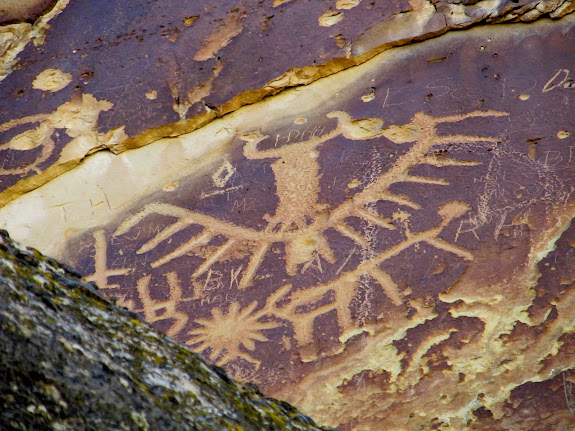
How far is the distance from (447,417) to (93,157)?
1992 mm

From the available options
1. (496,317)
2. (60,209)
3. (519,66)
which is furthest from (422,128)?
(60,209)

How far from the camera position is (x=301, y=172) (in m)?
2.53

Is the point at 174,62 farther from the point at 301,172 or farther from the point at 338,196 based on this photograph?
the point at 338,196

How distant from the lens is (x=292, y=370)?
246 cm

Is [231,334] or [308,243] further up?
[308,243]

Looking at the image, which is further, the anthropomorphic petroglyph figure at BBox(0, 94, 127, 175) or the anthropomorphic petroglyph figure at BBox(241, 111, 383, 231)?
the anthropomorphic petroglyph figure at BBox(0, 94, 127, 175)

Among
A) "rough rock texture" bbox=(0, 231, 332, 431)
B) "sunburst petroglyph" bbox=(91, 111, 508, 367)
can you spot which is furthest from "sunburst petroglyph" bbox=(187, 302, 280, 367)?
"rough rock texture" bbox=(0, 231, 332, 431)

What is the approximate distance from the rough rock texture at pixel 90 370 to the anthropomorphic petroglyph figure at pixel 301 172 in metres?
1.40

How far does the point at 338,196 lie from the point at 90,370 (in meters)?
1.76

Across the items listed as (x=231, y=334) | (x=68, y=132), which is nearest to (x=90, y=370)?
(x=231, y=334)

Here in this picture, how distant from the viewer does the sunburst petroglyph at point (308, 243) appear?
2.43m

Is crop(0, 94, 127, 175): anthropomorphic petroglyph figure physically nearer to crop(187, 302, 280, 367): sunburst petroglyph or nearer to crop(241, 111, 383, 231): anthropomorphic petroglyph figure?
crop(241, 111, 383, 231): anthropomorphic petroglyph figure

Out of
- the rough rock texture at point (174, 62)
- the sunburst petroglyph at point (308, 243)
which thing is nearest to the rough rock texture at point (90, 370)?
the sunburst petroglyph at point (308, 243)

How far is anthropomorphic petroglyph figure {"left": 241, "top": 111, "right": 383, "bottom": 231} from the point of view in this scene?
250 centimetres
